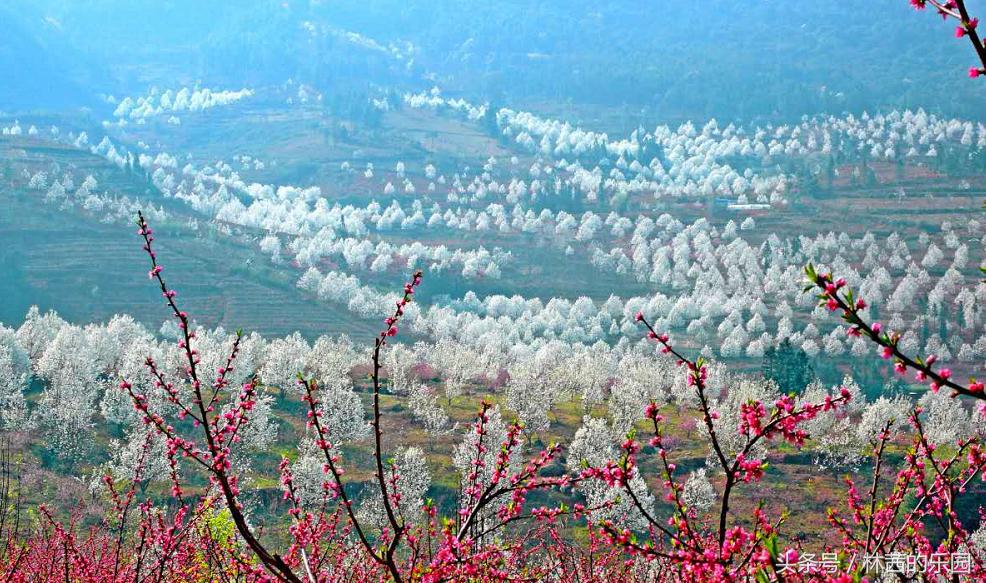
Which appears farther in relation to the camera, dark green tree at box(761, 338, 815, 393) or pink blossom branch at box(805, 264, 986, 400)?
dark green tree at box(761, 338, 815, 393)

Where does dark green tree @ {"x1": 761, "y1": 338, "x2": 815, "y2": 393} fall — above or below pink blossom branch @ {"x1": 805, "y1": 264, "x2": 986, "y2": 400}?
above

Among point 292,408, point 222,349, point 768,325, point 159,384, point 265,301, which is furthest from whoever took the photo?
point 768,325

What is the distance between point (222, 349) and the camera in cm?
10831

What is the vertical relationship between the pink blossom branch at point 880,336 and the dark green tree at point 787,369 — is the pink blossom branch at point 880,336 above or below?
below

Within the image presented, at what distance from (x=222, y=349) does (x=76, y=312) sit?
2379 inches

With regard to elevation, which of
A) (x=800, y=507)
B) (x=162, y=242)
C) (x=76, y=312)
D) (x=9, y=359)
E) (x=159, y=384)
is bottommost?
(x=800, y=507)

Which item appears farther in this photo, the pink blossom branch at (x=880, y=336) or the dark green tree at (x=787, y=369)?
the dark green tree at (x=787, y=369)

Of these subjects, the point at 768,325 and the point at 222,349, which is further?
the point at 768,325

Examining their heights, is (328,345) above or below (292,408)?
above

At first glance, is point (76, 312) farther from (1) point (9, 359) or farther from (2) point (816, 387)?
(2) point (816, 387)

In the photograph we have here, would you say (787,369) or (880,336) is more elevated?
(787,369)

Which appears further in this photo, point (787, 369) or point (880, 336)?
point (787, 369)

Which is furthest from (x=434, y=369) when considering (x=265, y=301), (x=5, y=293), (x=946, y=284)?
(x=946, y=284)

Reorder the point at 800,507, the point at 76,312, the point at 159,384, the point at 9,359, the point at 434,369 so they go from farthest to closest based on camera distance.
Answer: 1. the point at 76,312
2. the point at 434,369
3. the point at 9,359
4. the point at 800,507
5. the point at 159,384
